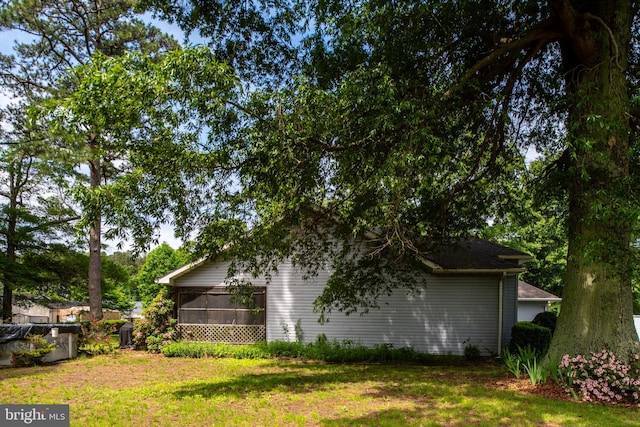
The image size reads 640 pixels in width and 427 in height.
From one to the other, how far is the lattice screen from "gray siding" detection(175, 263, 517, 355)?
1.64 feet

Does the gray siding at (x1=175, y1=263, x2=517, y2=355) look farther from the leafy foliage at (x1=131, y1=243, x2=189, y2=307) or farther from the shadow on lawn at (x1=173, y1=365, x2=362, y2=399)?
the leafy foliage at (x1=131, y1=243, x2=189, y2=307)

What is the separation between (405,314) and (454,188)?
605cm

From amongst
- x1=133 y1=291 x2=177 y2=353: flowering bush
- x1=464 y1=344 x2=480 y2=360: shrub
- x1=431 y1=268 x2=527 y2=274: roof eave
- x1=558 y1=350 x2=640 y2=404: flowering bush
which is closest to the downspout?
x1=431 y1=268 x2=527 y2=274: roof eave

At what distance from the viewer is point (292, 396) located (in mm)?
8383

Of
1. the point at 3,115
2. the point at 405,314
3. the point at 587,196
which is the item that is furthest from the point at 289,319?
the point at 3,115

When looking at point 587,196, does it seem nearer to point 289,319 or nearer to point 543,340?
point 543,340

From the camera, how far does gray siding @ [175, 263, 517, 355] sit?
14.0 metres

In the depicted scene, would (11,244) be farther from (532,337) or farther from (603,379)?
(603,379)

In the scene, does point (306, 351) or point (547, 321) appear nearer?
point (306, 351)

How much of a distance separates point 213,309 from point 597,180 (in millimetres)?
11730

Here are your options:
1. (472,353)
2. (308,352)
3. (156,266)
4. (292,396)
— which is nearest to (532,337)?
(472,353)

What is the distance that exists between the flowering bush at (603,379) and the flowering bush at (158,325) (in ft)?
38.2

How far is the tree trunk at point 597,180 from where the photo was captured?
7777 millimetres

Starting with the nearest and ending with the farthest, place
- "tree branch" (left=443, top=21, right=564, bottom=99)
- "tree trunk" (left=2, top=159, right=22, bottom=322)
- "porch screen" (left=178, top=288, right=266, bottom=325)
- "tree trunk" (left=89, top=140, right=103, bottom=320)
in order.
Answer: "tree branch" (left=443, top=21, right=564, bottom=99) → "porch screen" (left=178, top=288, right=266, bottom=325) → "tree trunk" (left=89, top=140, right=103, bottom=320) → "tree trunk" (left=2, top=159, right=22, bottom=322)
